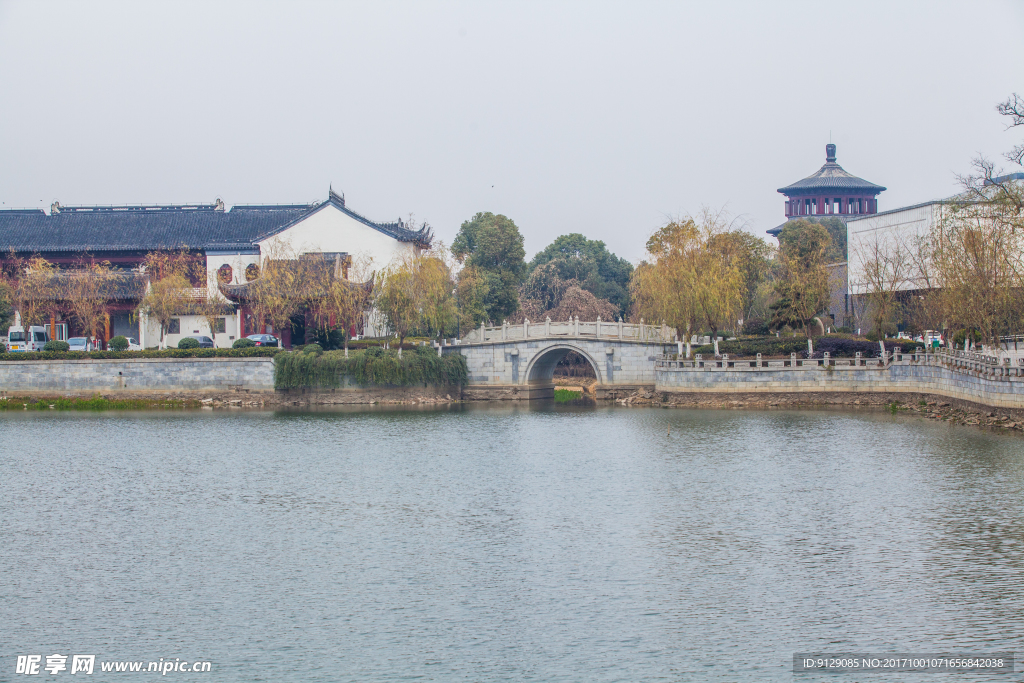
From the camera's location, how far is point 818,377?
112 ft

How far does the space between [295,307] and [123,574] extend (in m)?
28.8

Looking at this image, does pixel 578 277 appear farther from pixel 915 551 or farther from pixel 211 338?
pixel 915 551

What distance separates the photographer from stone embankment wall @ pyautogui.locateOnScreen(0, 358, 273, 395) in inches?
1519

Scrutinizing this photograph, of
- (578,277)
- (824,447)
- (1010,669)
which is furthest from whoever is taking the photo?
(578,277)

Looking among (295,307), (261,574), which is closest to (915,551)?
(261,574)

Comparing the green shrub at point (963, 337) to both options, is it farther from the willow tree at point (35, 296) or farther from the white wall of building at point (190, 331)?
the willow tree at point (35, 296)

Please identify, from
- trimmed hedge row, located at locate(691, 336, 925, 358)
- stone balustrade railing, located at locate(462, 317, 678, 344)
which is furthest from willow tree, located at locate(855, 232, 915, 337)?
stone balustrade railing, located at locate(462, 317, 678, 344)

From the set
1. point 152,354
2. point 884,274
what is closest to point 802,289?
point 884,274

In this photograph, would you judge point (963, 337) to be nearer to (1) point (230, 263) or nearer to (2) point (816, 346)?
(2) point (816, 346)

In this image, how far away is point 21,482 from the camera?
2078 centimetres

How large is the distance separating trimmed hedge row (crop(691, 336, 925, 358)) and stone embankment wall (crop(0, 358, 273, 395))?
58.9 feet

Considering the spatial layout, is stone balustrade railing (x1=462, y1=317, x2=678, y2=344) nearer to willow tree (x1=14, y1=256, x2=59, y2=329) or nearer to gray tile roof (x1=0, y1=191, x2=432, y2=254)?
gray tile roof (x1=0, y1=191, x2=432, y2=254)

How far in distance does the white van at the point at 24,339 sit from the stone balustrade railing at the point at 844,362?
25.8 meters

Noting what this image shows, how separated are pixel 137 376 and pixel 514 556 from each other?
28381mm
